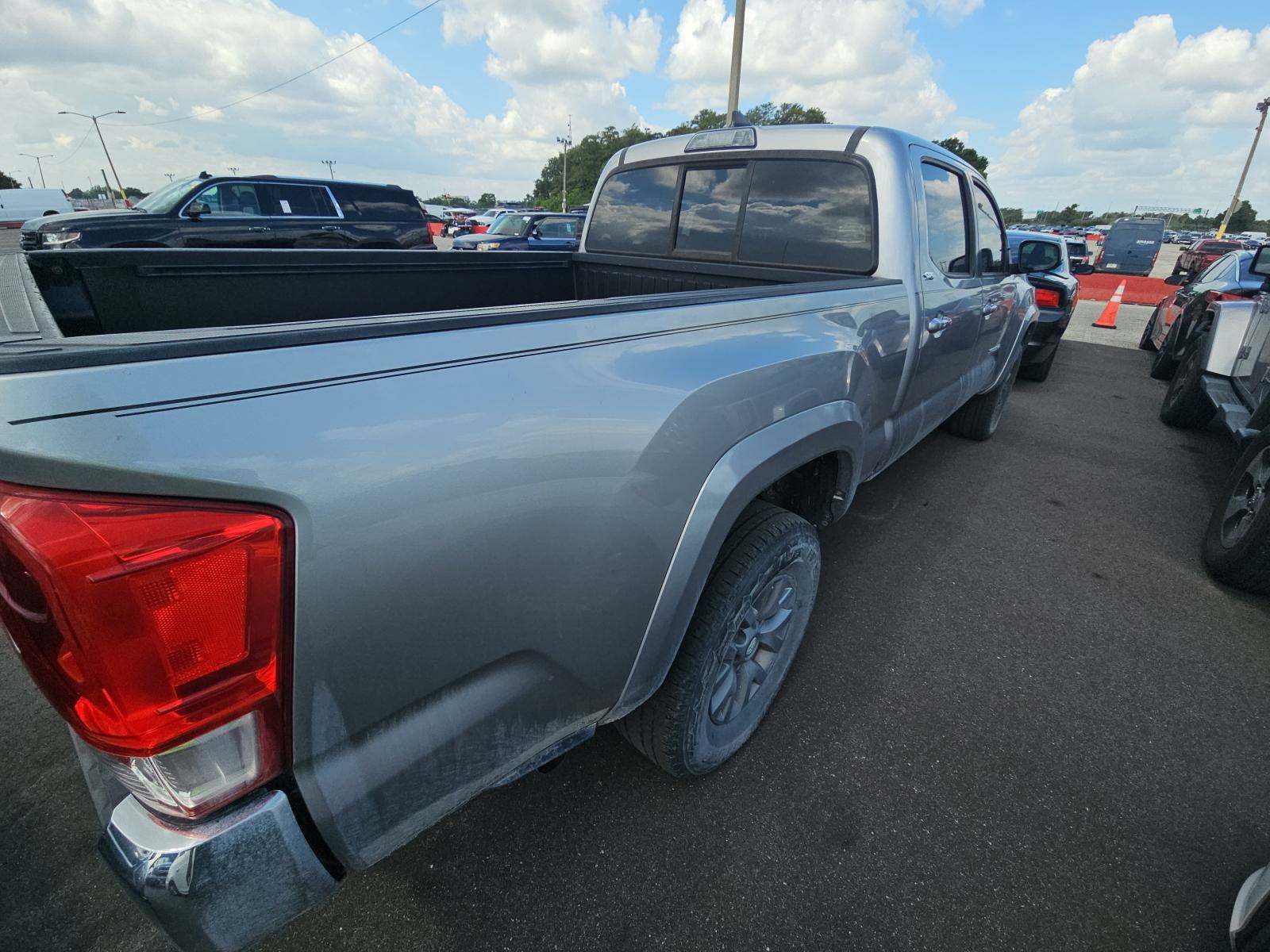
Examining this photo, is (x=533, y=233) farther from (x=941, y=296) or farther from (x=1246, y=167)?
(x=1246, y=167)

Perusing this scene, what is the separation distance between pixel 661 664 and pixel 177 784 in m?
0.97

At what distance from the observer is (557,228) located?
15047 mm

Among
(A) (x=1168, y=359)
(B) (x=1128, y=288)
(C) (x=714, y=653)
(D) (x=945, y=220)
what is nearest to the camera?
(C) (x=714, y=653)

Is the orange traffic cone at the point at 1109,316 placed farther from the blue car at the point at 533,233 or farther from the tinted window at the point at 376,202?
the tinted window at the point at 376,202

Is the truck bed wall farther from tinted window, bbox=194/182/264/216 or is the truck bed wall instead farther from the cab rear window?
tinted window, bbox=194/182/264/216

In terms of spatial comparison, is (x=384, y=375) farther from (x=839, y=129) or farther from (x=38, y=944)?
(x=839, y=129)

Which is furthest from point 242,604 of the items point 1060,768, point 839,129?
point 839,129

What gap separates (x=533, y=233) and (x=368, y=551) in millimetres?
14935

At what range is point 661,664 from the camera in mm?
1517

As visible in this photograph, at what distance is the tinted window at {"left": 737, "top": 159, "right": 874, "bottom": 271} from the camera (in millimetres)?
2625

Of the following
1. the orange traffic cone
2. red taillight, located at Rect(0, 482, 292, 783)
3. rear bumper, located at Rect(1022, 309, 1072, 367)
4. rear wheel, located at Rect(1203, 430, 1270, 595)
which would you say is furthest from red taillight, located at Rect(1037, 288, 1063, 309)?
red taillight, located at Rect(0, 482, 292, 783)

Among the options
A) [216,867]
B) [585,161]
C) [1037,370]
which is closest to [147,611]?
[216,867]

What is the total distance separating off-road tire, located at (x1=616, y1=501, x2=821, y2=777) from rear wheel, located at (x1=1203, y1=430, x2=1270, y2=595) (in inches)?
97.4

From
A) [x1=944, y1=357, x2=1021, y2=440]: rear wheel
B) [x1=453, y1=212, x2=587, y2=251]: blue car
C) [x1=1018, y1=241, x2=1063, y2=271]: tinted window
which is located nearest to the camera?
[x1=944, y1=357, x2=1021, y2=440]: rear wheel
